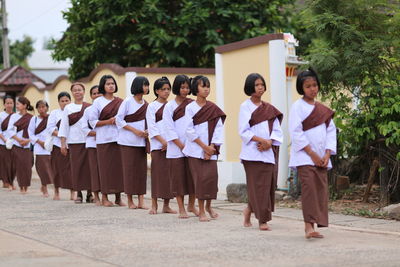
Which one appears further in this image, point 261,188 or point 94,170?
point 94,170

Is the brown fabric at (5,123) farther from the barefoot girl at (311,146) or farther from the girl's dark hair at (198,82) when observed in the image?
the barefoot girl at (311,146)

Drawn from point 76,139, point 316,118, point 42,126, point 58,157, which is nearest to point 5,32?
point 42,126

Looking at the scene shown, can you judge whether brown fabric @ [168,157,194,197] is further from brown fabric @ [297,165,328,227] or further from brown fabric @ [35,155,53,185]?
brown fabric @ [35,155,53,185]

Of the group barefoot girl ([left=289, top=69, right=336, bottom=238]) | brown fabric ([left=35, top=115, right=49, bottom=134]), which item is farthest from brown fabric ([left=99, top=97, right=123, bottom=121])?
barefoot girl ([left=289, top=69, right=336, bottom=238])

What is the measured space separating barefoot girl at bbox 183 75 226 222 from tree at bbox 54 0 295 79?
37.2 feet

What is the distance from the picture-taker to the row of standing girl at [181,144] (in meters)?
8.45

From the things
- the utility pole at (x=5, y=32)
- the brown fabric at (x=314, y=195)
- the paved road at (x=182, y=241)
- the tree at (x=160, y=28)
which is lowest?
the paved road at (x=182, y=241)

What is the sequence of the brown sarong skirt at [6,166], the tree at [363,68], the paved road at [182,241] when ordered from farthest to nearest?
the brown sarong skirt at [6,166] < the tree at [363,68] < the paved road at [182,241]

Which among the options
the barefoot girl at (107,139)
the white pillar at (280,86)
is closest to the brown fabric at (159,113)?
the barefoot girl at (107,139)

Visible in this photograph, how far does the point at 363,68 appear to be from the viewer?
11.1 m

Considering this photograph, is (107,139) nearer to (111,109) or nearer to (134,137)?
(111,109)

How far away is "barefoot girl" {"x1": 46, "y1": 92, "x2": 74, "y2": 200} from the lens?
46.0ft

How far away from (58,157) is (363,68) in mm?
5591

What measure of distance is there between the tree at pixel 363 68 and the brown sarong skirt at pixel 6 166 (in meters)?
7.75
